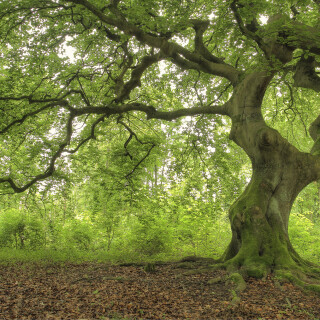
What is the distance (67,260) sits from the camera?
9695mm

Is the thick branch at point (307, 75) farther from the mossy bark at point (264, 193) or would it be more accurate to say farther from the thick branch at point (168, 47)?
the thick branch at point (168, 47)

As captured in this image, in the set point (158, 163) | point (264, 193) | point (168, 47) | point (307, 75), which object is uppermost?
point (168, 47)

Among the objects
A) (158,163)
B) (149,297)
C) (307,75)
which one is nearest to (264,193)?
(149,297)

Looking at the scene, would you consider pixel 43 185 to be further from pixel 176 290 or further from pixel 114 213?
pixel 176 290

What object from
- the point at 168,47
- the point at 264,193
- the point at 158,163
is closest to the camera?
the point at 264,193

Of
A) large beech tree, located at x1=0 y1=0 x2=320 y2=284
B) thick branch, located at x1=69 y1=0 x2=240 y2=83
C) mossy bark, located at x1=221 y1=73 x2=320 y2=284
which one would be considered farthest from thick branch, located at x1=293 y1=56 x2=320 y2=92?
thick branch, located at x1=69 y1=0 x2=240 y2=83

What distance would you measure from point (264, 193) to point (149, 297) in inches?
153

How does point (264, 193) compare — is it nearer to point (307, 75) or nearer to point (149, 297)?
point (149, 297)

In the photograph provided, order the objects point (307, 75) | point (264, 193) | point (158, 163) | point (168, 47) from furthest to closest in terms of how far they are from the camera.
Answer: point (158, 163)
point (307, 75)
point (168, 47)
point (264, 193)

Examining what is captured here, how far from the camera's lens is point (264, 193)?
22.5ft

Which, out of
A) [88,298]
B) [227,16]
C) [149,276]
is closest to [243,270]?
[149,276]

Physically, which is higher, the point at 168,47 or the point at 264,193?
the point at 168,47

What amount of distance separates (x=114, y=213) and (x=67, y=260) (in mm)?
2550

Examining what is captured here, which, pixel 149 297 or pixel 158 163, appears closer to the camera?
pixel 149 297
